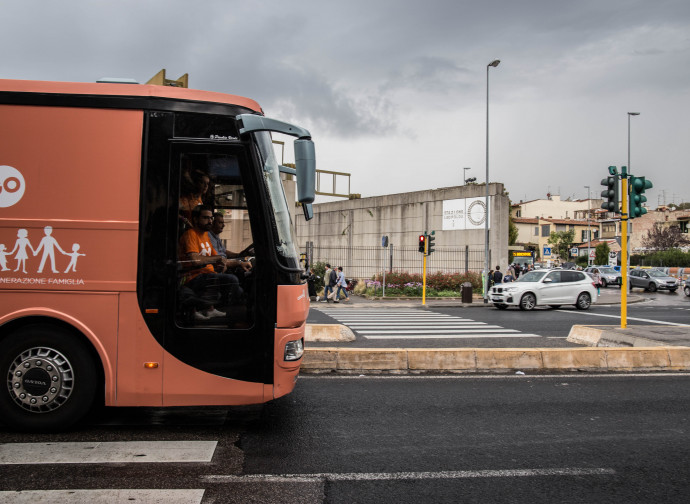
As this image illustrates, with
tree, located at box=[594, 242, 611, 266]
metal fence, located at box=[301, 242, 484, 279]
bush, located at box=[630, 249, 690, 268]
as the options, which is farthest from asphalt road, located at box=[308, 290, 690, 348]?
→ tree, located at box=[594, 242, 611, 266]

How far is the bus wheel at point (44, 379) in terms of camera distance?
462 cm

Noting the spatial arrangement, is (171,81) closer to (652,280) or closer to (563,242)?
(652,280)

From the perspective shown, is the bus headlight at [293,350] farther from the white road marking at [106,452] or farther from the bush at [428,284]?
the bush at [428,284]

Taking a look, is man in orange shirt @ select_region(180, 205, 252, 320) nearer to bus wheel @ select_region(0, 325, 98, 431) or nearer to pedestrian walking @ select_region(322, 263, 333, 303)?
bus wheel @ select_region(0, 325, 98, 431)

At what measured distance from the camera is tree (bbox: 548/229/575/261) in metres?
77.6

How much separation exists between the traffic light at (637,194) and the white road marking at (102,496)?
10.7m

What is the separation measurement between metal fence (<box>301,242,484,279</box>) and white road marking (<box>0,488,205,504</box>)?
22922 mm

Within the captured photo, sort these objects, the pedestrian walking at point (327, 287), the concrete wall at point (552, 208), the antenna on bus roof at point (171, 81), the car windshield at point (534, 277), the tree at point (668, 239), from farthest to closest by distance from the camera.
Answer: the concrete wall at point (552, 208)
the tree at point (668, 239)
the pedestrian walking at point (327, 287)
the car windshield at point (534, 277)
the antenna on bus roof at point (171, 81)

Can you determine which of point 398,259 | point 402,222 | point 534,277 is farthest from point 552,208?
point 534,277

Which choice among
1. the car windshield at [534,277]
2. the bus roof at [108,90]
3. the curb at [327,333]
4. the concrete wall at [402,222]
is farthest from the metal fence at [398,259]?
the bus roof at [108,90]

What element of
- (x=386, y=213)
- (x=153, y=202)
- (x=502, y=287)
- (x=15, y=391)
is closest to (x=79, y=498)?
(x=15, y=391)

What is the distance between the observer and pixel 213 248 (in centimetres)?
502

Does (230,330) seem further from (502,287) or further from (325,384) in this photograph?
(502,287)

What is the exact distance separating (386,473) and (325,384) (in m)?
3.04
